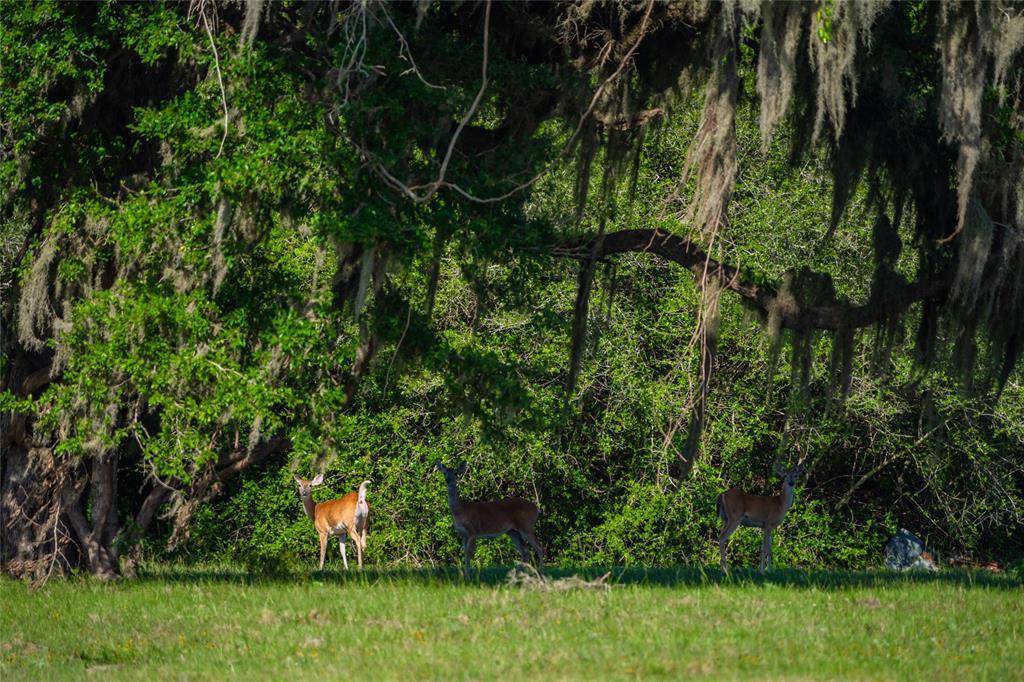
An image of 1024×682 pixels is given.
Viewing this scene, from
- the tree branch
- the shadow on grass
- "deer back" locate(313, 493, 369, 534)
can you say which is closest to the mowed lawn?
the shadow on grass

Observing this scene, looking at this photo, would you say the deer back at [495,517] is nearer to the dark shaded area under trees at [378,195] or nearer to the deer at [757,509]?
the dark shaded area under trees at [378,195]

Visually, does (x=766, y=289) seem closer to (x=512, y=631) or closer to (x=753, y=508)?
(x=753, y=508)

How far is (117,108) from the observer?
13.2 m

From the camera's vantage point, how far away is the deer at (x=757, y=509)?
627 inches

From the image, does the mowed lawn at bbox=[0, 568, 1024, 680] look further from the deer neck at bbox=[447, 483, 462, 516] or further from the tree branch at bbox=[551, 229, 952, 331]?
the tree branch at bbox=[551, 229, 952, 331]

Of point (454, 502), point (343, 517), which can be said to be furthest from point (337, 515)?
point (454, 502)

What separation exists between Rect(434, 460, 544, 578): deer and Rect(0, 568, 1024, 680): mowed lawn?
2131 mm

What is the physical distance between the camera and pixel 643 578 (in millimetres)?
13328

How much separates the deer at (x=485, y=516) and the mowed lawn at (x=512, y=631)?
213 centimetres

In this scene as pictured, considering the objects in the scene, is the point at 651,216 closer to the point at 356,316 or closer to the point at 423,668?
the point at 356,316

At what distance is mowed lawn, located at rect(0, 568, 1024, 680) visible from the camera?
8.92m

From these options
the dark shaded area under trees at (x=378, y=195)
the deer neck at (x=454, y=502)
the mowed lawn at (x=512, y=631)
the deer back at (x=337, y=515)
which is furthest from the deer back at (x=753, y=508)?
the deer back at (x=337, y=515)

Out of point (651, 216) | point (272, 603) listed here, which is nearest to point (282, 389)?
point (272, 603)

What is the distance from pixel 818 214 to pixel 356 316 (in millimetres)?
10819
